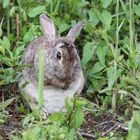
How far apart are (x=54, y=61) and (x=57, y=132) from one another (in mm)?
1375

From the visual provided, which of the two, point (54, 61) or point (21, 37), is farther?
point (21, 37)

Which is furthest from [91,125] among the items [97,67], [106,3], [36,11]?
[36,11]

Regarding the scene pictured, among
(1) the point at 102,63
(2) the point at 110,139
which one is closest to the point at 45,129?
(2) the point at 110,139

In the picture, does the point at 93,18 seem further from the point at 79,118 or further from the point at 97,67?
the point at 79,118

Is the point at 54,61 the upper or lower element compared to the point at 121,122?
upper

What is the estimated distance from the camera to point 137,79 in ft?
17.0

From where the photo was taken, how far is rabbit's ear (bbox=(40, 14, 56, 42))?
5758 millimetres

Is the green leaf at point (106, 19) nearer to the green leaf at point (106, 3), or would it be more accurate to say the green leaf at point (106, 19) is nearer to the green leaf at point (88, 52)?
the green leaf at point (106, 3)

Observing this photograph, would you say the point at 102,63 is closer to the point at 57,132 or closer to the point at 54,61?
the point at 54,61

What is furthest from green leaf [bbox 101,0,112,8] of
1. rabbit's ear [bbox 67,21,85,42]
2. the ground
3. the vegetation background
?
the ground

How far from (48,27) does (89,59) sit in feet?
1.46

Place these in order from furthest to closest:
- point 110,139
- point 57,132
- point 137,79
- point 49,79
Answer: point 49,79, point 137,79, point 110,139, point 57,132

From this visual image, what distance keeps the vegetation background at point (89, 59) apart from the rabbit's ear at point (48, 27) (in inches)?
9.9

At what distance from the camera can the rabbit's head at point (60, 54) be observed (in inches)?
210
